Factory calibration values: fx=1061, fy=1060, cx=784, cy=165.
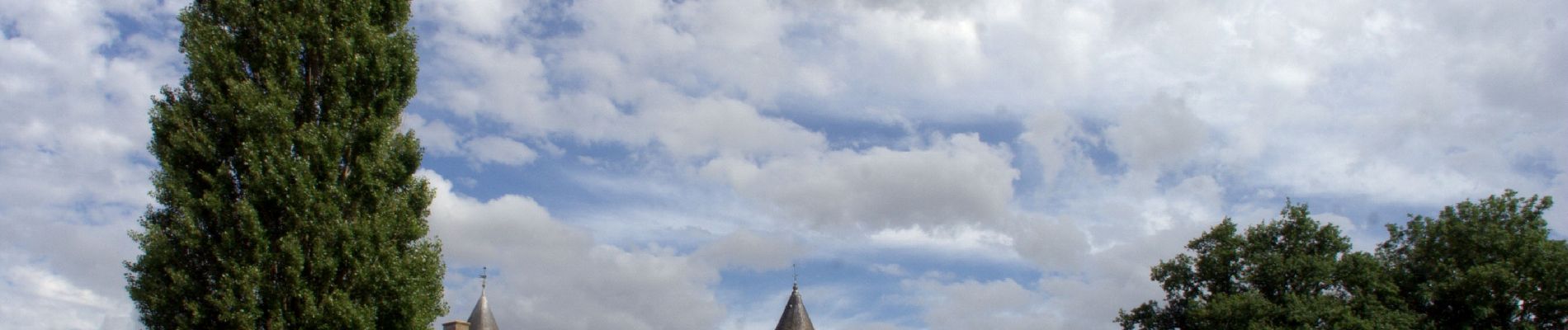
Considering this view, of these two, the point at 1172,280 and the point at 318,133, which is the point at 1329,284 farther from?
the point at 318,133

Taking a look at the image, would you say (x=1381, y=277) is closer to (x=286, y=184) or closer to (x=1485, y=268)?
(x=1485, y=268)

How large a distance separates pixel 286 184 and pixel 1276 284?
30.6 m

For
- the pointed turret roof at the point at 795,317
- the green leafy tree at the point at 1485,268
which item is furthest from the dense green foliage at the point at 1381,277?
the pointed turret roof at the point at 795,317

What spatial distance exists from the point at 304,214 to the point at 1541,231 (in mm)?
37392

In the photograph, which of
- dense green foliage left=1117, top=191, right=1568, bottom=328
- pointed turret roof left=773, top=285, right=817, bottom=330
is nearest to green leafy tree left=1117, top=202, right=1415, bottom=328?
dense green foliage left=1117, top=191, right=1568, bottom=328

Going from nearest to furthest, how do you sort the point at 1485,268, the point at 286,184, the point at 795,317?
the point at 286,184, the point at 1485,268, the point at 795,317

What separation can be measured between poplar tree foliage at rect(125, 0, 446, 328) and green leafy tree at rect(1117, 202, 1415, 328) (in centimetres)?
2603

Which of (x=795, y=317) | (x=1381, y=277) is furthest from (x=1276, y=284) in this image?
(x=795, y=317)

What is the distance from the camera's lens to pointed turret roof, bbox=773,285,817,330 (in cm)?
5209

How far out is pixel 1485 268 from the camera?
3316 cm

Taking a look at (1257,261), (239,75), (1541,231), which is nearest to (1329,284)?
(1257,261)

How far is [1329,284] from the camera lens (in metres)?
35.1

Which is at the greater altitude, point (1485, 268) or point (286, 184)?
point (1485, 268)

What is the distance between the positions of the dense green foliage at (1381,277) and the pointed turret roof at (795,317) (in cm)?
1782
